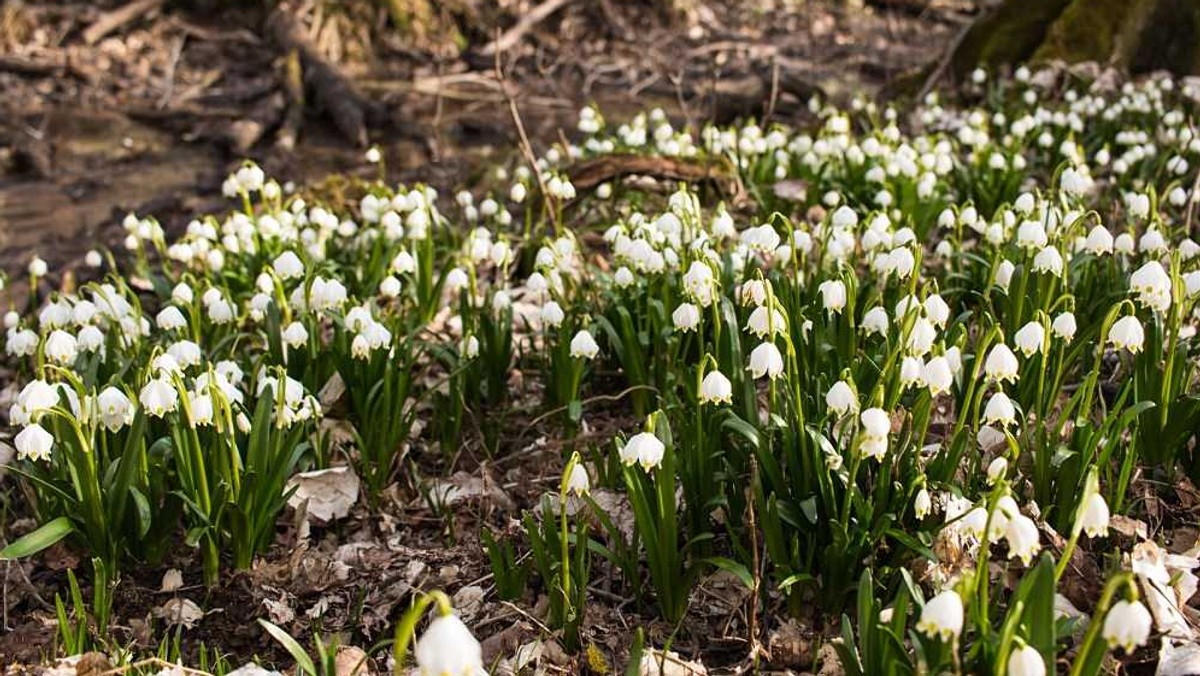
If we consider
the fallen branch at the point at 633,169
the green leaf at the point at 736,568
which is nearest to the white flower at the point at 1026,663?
the green leaf at the point at 736,568

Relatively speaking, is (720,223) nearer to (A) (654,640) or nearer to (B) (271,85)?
(A) (654,640)

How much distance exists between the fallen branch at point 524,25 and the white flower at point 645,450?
9.34 m

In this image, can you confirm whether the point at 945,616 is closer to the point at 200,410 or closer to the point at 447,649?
the point at 447,649

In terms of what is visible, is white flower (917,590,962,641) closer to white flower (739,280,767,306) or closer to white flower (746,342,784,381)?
white flower (746,342,784,381)

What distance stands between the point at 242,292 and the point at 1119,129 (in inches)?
176

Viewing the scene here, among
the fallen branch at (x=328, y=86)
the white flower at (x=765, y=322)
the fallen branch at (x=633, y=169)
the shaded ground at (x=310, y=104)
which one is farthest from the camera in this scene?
the fallen branch at (x=328, y=86)

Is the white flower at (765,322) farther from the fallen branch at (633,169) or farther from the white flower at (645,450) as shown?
Result: the fallen branch at (633,169)

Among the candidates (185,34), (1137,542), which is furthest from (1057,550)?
(185,34)

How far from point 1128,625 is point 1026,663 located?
153 mm

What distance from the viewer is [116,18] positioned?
11.3m

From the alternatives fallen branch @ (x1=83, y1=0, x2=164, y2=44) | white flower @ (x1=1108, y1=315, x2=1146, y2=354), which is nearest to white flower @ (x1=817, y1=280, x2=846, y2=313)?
white flower @ (x1=1108, y1=315, x2=1146, y2=354)

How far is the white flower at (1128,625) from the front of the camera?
5.37 feet

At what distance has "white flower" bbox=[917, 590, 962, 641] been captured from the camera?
69.4 inches

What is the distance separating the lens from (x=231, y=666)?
8.76 feet
